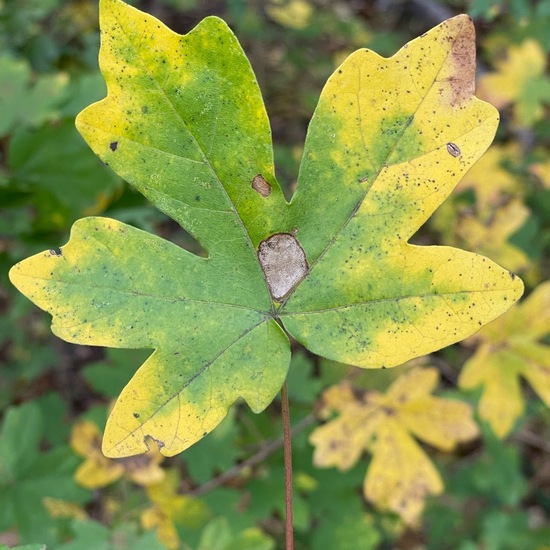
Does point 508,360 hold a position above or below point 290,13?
below

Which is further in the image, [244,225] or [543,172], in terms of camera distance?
[543,172]

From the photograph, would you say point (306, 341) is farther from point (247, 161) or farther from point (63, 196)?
point (63, 196)

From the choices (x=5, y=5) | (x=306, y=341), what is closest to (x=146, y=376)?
(x=306, y=341)

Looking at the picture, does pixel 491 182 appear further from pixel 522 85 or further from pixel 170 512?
pixel 170 512

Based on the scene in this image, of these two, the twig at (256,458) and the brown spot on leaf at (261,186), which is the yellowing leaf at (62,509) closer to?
the twig at (256,458)

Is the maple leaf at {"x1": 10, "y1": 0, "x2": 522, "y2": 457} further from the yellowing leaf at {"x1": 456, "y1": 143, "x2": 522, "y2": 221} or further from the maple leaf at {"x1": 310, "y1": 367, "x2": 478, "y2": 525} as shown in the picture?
the yellowing leaf at {"x1": 456, "y1": 143, "x2": 522, "y2": 221}

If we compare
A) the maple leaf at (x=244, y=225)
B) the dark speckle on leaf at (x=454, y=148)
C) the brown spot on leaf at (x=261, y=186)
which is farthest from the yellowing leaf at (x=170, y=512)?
the dark speckle on leaf at (x=454, y=148)

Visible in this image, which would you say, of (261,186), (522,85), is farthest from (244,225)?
(522,85)
